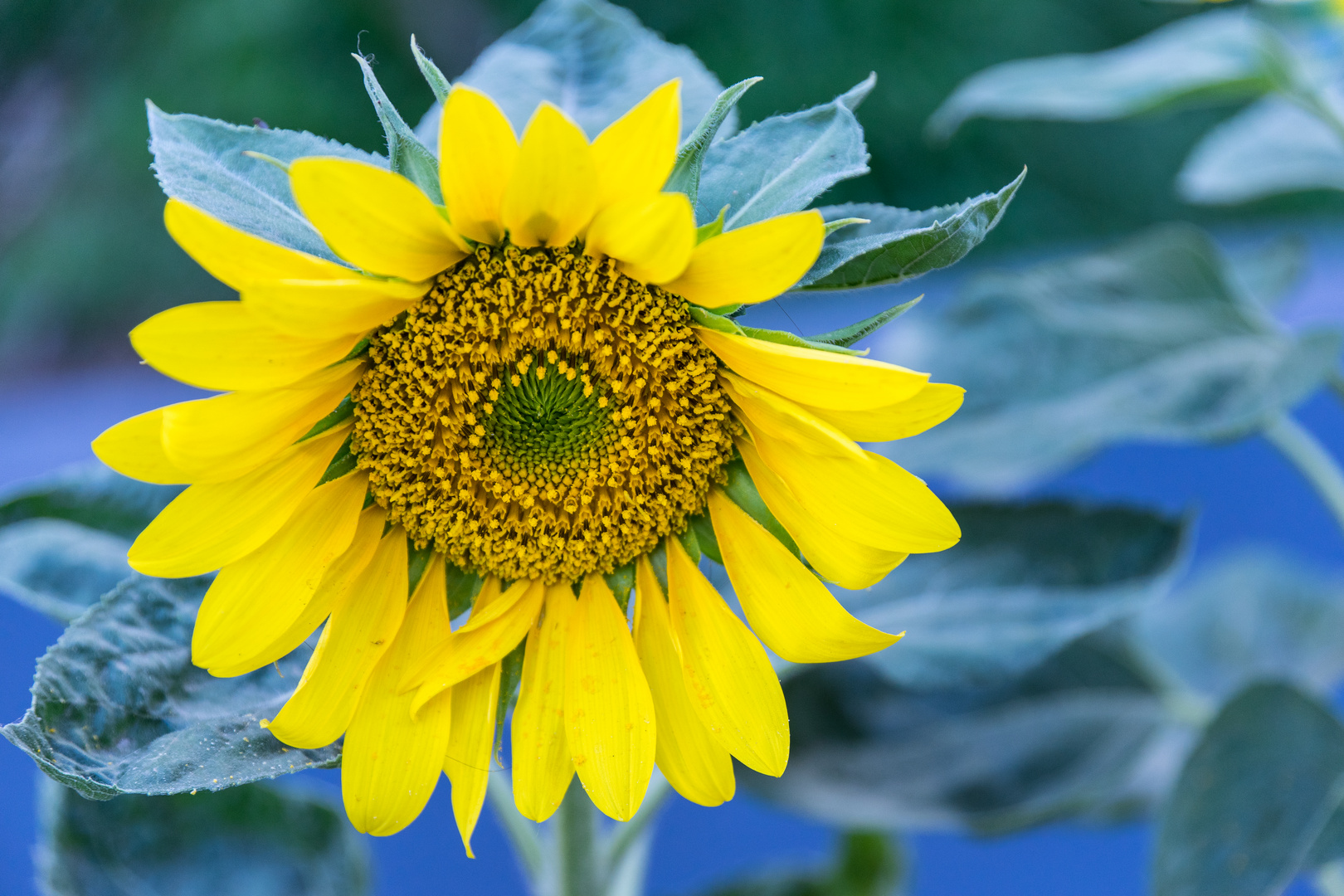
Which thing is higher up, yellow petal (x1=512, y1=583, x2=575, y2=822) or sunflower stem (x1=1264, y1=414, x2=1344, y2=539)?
yellow petal (x1=512, y1=583, x2=575, y2=822)

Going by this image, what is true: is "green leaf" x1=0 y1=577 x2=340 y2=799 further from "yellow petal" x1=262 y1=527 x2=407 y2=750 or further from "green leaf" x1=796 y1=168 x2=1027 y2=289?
"green leaf" x1=796 y1=168 x2=1027 y2=289

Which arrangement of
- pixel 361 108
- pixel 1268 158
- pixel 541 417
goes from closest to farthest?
pixel 541 417 < pixel 1268 158 < pixel 361 108

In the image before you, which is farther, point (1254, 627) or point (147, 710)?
point (1254, 627)

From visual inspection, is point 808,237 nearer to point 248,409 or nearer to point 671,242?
point 671,242

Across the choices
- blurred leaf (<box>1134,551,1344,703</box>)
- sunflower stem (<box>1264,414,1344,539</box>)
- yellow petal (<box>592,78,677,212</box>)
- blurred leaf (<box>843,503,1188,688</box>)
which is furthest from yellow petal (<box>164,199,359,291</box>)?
blurred leaf (<box>1134,551,1344,703</box>)

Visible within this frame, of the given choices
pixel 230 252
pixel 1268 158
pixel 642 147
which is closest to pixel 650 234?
pixel 642 147

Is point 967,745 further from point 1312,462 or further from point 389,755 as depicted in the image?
point 389,755

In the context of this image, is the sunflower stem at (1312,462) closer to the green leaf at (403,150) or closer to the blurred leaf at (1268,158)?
the blurred leaf at (1268,158)
